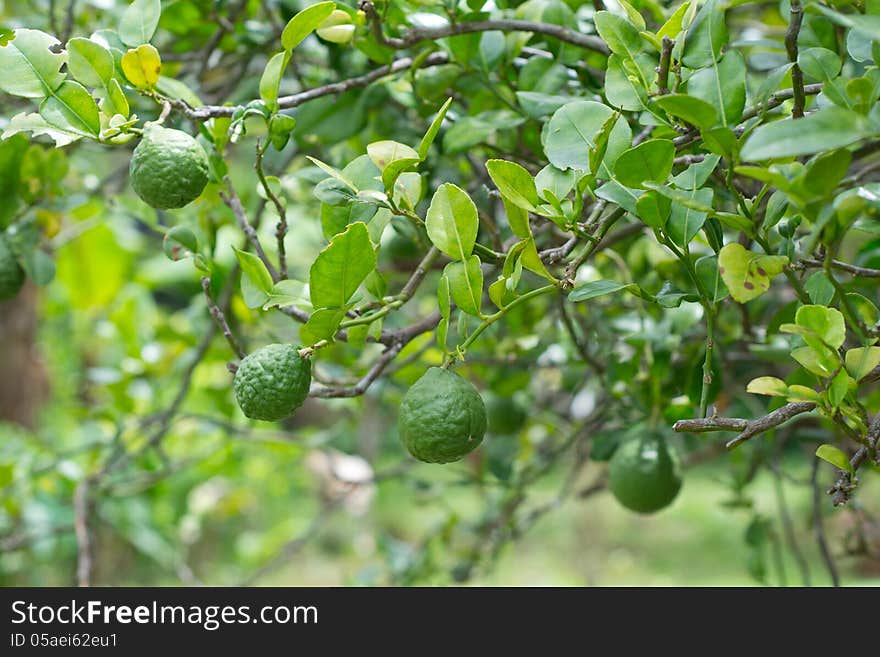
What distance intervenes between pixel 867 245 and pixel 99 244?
103 inches

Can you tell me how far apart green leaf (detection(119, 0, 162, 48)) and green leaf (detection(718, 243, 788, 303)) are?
1.43 feet

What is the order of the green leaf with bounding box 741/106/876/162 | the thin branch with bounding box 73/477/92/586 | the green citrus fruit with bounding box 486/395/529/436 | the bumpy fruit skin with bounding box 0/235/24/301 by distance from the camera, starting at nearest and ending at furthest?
the green leaf with bounding box 741/106/876/162 < the bumpy fruit skin with bounding box 0/235/24/301 < the thin branch with bounding box 73/477/92/586 < the green citrus fruit with bounding box 486/395/529/436

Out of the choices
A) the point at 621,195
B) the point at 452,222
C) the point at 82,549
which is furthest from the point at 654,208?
the point at 82,549

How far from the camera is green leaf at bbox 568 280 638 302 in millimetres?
565

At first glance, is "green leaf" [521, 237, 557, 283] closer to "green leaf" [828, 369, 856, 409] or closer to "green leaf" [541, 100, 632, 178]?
"green leaf" [541, 100, 632, 178]

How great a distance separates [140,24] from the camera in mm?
654

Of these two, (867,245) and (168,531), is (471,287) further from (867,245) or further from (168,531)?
(168,531)

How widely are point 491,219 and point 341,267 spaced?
1.14 feet

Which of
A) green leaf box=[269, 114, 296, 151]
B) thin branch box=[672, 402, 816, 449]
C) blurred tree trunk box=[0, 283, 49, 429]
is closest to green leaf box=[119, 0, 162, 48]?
green leaf box=[269, 114, 296, 151]

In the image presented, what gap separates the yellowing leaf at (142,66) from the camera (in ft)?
1.98

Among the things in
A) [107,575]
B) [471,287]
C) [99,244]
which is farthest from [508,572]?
[471,287]

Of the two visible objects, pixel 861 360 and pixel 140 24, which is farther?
pixel 140 24

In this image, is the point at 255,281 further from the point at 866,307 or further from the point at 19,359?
the point at 19,359
